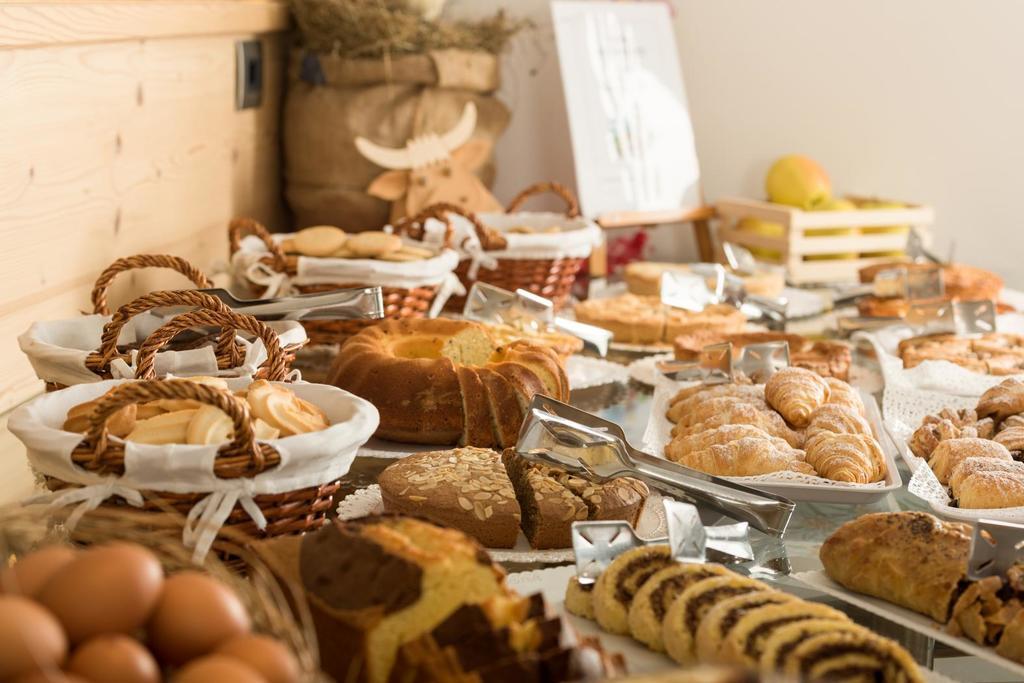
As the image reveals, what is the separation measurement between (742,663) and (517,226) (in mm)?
1975

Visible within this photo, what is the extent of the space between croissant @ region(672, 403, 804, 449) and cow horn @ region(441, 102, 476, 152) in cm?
145

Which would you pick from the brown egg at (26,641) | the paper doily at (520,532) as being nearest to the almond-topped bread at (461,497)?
the paper doily at (520,532)

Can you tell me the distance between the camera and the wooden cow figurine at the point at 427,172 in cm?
290

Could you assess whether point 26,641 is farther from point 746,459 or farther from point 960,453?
point 960,453

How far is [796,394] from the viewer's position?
1741 millimetres

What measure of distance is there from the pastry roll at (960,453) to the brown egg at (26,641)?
3.95 ft

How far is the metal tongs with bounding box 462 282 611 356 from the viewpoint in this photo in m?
2.20

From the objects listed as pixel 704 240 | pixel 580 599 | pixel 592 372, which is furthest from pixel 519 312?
pixel 704 240

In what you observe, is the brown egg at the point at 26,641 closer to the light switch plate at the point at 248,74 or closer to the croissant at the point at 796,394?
the croissant at the point at 796,394

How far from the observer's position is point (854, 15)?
11.6 ft

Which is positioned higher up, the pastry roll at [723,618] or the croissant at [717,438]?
the pastry roll at [723,618]

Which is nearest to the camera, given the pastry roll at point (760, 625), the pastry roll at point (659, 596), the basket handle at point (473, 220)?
the pastry roll at point (760, 625)

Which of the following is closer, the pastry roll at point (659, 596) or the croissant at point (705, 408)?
the pastry roll at point (659, 596)

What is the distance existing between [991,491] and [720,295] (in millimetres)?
1303
